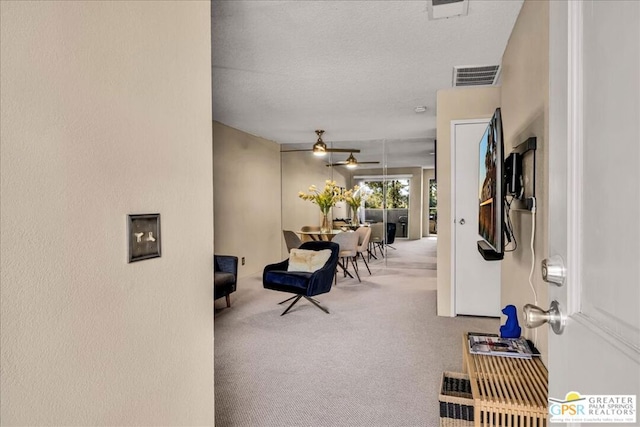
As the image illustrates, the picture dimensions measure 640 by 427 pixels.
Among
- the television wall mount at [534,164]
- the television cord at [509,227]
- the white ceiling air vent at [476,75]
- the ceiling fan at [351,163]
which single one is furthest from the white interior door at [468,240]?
the ceiling fan at [351,163]

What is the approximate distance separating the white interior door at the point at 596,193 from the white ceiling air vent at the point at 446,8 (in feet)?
5.28

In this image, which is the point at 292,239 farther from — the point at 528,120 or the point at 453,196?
the point at 528,120

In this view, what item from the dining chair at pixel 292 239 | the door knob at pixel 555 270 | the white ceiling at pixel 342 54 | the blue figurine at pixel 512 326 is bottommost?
the blue figurine at pixel 512 326

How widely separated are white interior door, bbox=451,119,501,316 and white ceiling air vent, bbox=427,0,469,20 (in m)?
1.66

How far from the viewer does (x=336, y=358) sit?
302 centimetres

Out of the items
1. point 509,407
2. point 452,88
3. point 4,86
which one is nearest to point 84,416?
point 4,86

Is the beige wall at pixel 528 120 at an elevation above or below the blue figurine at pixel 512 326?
above

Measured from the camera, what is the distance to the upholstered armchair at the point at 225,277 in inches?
157

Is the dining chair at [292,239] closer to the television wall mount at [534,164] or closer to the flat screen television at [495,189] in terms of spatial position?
the flat screen television at [495,189]

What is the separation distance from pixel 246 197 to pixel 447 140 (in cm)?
337

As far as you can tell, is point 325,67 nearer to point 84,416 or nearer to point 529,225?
point 529,225

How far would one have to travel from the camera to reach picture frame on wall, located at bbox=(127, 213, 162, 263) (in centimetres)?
111

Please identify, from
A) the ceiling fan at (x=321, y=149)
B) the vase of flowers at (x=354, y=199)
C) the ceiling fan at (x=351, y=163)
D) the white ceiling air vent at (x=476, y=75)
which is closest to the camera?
the white ceiling air vent at (x=476, y=75)

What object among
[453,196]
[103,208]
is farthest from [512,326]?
[453,196]
